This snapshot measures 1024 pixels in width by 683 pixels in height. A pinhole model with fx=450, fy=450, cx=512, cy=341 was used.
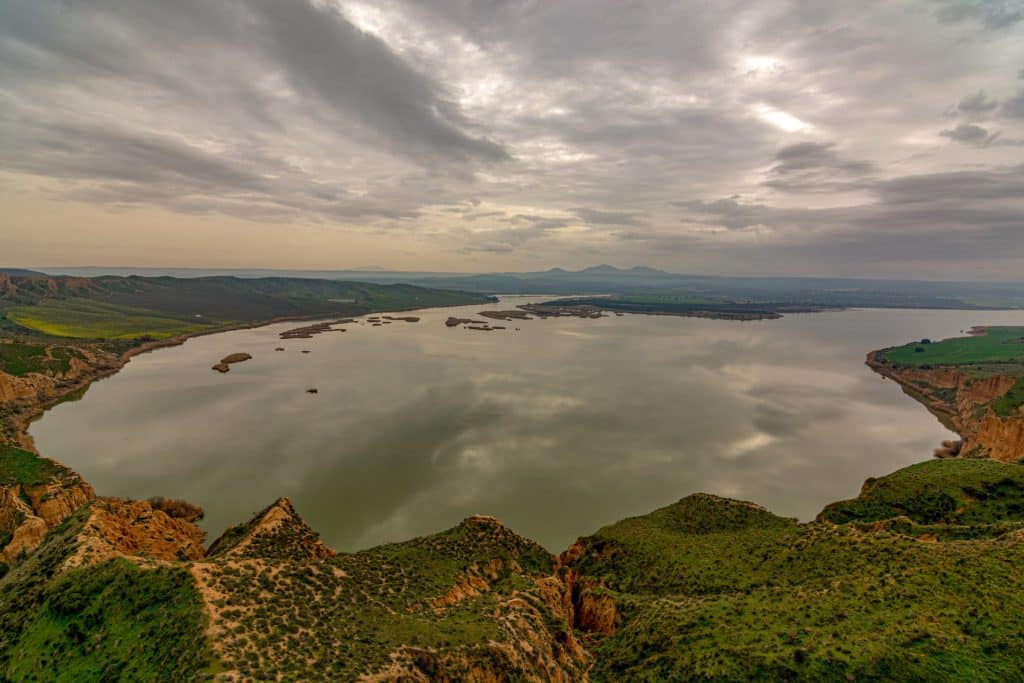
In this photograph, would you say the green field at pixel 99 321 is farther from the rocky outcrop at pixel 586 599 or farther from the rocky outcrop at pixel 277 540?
the rocky outcrop at pixel 586 599

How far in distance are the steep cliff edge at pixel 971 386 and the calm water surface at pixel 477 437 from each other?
15.0 feet

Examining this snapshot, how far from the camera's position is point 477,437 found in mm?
64812

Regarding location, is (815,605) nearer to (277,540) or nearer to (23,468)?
(277,540)

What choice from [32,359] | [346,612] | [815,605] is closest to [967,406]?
[815,605]

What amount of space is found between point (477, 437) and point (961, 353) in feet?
473

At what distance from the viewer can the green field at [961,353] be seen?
113312 mm

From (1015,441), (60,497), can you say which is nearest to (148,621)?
(60,497)

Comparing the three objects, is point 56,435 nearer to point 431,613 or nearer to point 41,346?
point 41,346

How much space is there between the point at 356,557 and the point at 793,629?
23783 millimetres

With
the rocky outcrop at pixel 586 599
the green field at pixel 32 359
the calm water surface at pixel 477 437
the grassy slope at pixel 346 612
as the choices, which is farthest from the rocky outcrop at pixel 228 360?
the rocky outcrop at pixel 586 599

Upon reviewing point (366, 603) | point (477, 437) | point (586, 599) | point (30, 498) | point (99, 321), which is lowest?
point (477, 437)

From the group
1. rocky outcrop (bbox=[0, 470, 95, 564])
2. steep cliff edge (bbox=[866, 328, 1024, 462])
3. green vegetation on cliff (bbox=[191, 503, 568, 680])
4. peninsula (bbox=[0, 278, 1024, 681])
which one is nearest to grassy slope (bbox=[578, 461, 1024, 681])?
peninsula (bbox=[0, 278, 1024, 681])

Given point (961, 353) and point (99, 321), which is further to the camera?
point (99, 321)

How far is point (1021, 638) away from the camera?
57.7 ft
